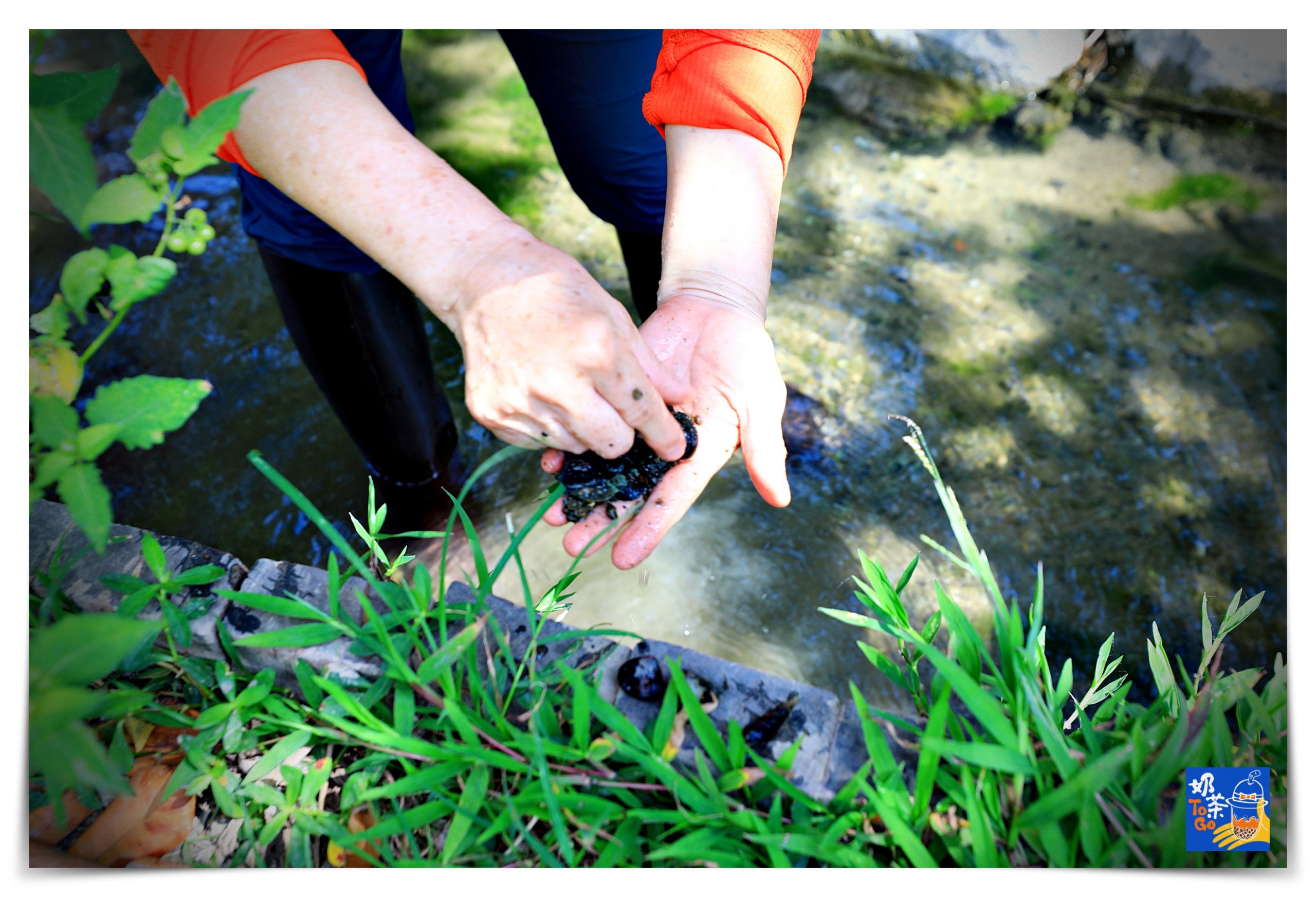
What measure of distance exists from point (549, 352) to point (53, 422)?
0.69m

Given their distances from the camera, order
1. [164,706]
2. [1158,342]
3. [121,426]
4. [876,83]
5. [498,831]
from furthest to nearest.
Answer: [876,83]
[1158,342]
[164,706]
[498,831]
[121,426]

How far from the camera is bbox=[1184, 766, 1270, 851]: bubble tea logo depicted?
901 millimetres

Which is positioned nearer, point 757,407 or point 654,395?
point 654,395

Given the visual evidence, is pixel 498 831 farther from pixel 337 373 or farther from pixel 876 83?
pixel 876 83

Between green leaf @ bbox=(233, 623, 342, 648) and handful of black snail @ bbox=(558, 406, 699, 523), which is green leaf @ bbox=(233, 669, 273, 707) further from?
handful of black snail @ bbox=(558, 406, 699, 523)

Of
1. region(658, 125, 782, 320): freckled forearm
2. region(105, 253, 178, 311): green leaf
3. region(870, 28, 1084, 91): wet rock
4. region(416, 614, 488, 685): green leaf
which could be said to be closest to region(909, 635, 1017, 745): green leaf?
region(416, 614, 488, 685): green leaf

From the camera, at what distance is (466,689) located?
3.85 feet

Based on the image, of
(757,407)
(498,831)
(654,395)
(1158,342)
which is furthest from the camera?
(1158,342)

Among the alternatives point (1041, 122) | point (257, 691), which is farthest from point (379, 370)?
point (1041, 122)

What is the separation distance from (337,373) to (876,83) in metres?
3.33

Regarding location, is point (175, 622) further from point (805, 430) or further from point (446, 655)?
point (805, 430)

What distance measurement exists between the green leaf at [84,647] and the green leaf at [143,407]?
8.5 inches

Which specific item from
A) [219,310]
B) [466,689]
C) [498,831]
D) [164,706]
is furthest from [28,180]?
[219,310]
